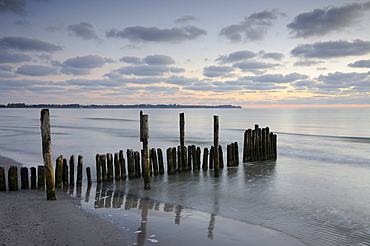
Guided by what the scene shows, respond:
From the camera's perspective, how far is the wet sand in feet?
20.3

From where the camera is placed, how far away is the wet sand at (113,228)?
6192 mm

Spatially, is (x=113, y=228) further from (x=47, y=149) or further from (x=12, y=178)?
(x=12, y=178)

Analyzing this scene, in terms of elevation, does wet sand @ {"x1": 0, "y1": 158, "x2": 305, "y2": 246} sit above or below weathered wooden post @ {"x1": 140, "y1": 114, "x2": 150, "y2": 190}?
below

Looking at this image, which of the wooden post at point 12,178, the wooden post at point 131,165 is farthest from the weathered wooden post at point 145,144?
the wooden post at point 12,178

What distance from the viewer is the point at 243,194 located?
1061 centimetres

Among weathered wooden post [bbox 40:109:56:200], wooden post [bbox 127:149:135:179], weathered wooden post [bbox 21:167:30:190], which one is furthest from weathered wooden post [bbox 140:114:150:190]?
weathered wooden post [bbox 21:167:30:190]

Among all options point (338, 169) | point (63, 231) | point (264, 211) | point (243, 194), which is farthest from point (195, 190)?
point (338, 169)

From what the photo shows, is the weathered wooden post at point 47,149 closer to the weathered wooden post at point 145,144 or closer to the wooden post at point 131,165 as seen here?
the weathered wooden post at point 145,144

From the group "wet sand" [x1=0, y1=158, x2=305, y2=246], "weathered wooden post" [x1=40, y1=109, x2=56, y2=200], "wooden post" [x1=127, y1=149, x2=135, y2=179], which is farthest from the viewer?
→ "wooden post" [x1=127, y1=149, x2=135, y2=179]

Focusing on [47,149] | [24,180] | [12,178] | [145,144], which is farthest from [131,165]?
[12,178]

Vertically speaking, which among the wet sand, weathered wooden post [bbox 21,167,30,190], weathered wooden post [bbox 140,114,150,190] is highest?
weathered wooden post [bbox 140,114,150,190]

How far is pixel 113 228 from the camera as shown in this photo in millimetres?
6863

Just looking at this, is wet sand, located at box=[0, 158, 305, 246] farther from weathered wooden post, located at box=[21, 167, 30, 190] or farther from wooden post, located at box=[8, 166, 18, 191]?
weathered wooden post, located at box=[21, 167, 30, 190]

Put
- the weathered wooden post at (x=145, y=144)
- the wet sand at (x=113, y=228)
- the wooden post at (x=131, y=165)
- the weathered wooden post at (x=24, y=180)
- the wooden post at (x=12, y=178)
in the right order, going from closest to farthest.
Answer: the wet sand at (x=113, y=228)
the wooden post at (x=12, y=178)
the weathered wooden post at (x=24, y=180)
the weathered wooden post at (x=145, y=144)
the wooden post at (x=131, y=165)
